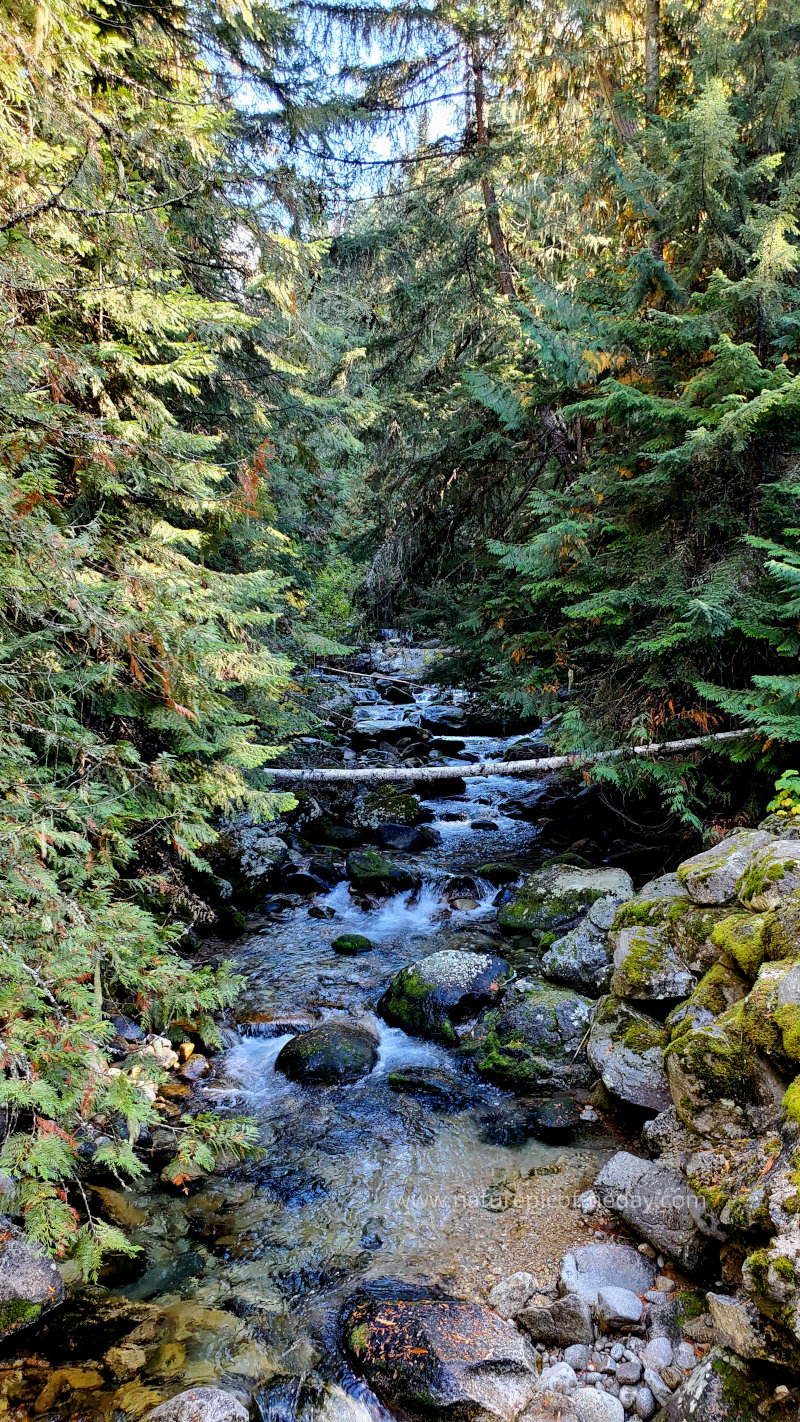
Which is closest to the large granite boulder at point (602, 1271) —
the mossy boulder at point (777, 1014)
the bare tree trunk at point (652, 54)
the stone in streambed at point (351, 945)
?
the mossy boulder at point (777, 1014)

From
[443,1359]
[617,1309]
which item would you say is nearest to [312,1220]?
[443,1359]

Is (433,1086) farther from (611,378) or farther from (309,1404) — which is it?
(611,378)

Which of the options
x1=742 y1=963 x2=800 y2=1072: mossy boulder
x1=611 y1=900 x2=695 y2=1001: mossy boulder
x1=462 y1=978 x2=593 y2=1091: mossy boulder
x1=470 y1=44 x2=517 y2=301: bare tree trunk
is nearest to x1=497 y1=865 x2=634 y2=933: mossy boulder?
x1=462 y1=978 x2=593 y2=1091: mossy boulder

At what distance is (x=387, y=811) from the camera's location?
42.9 ft

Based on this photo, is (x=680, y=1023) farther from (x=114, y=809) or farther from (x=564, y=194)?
(x=564, y=194)

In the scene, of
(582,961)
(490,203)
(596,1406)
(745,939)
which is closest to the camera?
(596,1406)

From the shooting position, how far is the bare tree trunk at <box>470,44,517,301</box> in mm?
10555

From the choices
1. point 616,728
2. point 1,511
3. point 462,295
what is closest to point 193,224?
point 1,511

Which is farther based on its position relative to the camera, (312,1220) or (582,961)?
(582,961)

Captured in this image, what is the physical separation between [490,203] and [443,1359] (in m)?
13.9

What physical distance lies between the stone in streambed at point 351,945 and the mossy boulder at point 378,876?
55.2 inches

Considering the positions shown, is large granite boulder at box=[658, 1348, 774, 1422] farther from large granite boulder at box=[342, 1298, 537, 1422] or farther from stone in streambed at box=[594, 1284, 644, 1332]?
large granite boulder at box=[342, 1298, 537, 1422]

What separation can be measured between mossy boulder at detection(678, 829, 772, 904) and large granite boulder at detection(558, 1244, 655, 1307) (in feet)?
7.79

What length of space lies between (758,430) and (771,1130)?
5.77m
